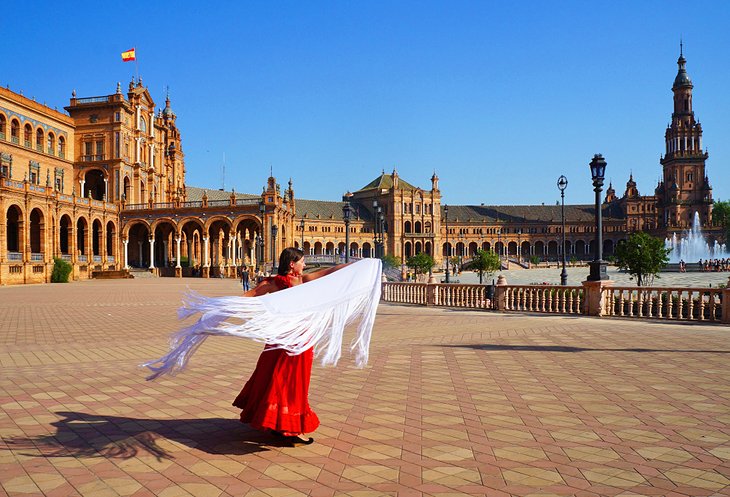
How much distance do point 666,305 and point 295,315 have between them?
13699mm

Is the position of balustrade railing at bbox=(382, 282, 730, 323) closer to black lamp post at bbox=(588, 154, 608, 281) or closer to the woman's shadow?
black lamp post at bbox=(588, 154, 608, 281)

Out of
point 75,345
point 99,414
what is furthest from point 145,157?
point 99,414

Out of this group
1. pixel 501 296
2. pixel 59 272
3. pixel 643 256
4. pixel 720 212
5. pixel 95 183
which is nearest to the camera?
pixel 501 296

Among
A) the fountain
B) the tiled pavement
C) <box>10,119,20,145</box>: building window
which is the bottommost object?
the tiled pavement

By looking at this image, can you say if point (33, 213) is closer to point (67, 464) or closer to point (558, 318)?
point (558, 318)

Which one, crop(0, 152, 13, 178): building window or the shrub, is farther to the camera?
crop(0, 152, 13, 178): building window

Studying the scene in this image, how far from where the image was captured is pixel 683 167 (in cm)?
12312

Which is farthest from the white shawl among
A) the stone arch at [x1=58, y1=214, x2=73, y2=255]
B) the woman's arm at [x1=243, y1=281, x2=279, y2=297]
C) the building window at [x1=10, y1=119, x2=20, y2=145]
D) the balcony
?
the balcony

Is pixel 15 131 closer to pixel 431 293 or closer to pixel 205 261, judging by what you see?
pixel 205 261

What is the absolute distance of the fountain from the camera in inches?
4290

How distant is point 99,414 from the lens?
6152mm

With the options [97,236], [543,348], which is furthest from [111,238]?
[543,348]

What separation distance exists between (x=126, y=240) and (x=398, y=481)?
6167cm

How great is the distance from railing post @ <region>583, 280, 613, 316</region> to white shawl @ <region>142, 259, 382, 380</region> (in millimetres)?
12567
